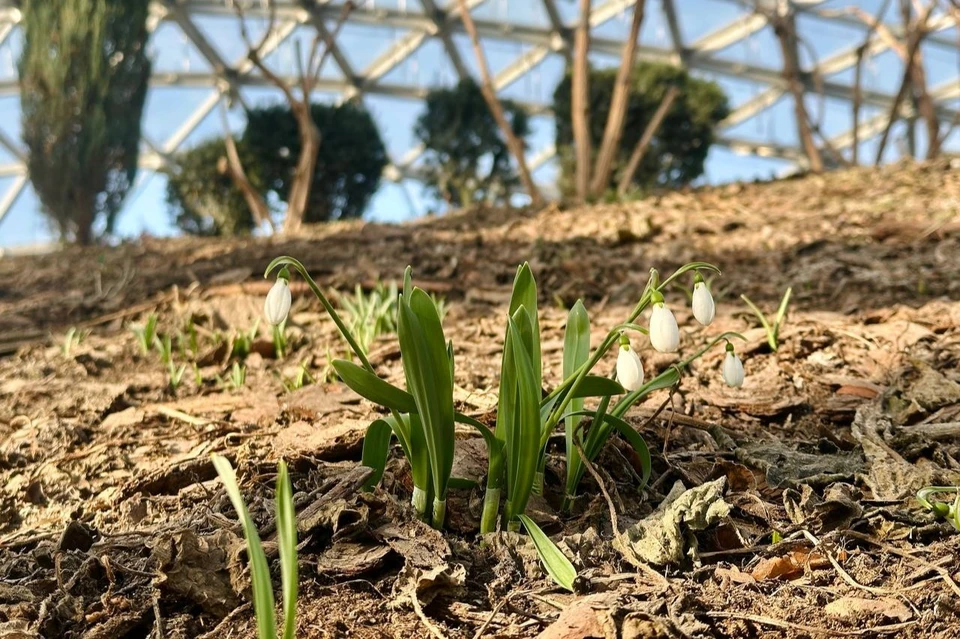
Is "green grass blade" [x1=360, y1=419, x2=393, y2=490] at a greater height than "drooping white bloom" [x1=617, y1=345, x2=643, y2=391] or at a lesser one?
lesser

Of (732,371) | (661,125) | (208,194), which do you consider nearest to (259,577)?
(732,371)

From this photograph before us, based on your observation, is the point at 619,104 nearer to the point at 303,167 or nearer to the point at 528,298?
the point at 303,167

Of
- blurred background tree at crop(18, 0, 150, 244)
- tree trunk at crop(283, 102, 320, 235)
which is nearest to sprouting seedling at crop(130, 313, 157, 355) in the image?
tree trunk at crop(283, 102, 320, 235)

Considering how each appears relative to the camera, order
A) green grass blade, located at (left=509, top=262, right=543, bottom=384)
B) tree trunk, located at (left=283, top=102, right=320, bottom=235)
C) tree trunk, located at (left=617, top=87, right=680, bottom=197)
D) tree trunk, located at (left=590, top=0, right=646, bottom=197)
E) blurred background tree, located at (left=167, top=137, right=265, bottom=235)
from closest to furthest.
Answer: green grass blade, located at (left=509, top=262, right=543, bottom=384) → tree trunk, located at (left=590, top=0, right=646, bottom=197) → tree trunk, located at (left=617, top=87, right=680, bottom=197) → tree trunk, located at (left=283, top=102, right=320, bottom=235) → blurred background tree, located at (left=167, top=137, right=265, bottom=235)

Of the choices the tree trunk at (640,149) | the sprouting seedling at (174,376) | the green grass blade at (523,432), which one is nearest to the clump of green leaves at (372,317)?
the sprouting seedling at (174,376)

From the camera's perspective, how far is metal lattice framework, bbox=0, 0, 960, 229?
1352 cm

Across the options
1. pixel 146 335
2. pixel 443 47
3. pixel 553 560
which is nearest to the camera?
pixel 553 560

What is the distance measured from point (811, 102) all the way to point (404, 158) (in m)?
8.39

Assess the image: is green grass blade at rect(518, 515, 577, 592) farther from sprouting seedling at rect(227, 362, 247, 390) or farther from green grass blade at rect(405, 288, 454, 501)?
sprouting seedling at rect(227, 362, 247, 390)

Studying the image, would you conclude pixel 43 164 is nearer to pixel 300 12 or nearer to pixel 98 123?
pixel 98 123

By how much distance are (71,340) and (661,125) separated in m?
7.61

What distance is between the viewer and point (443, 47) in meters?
14.6

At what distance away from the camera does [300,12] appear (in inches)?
530

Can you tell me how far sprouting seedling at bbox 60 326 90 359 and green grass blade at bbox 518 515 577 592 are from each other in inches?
89.4
